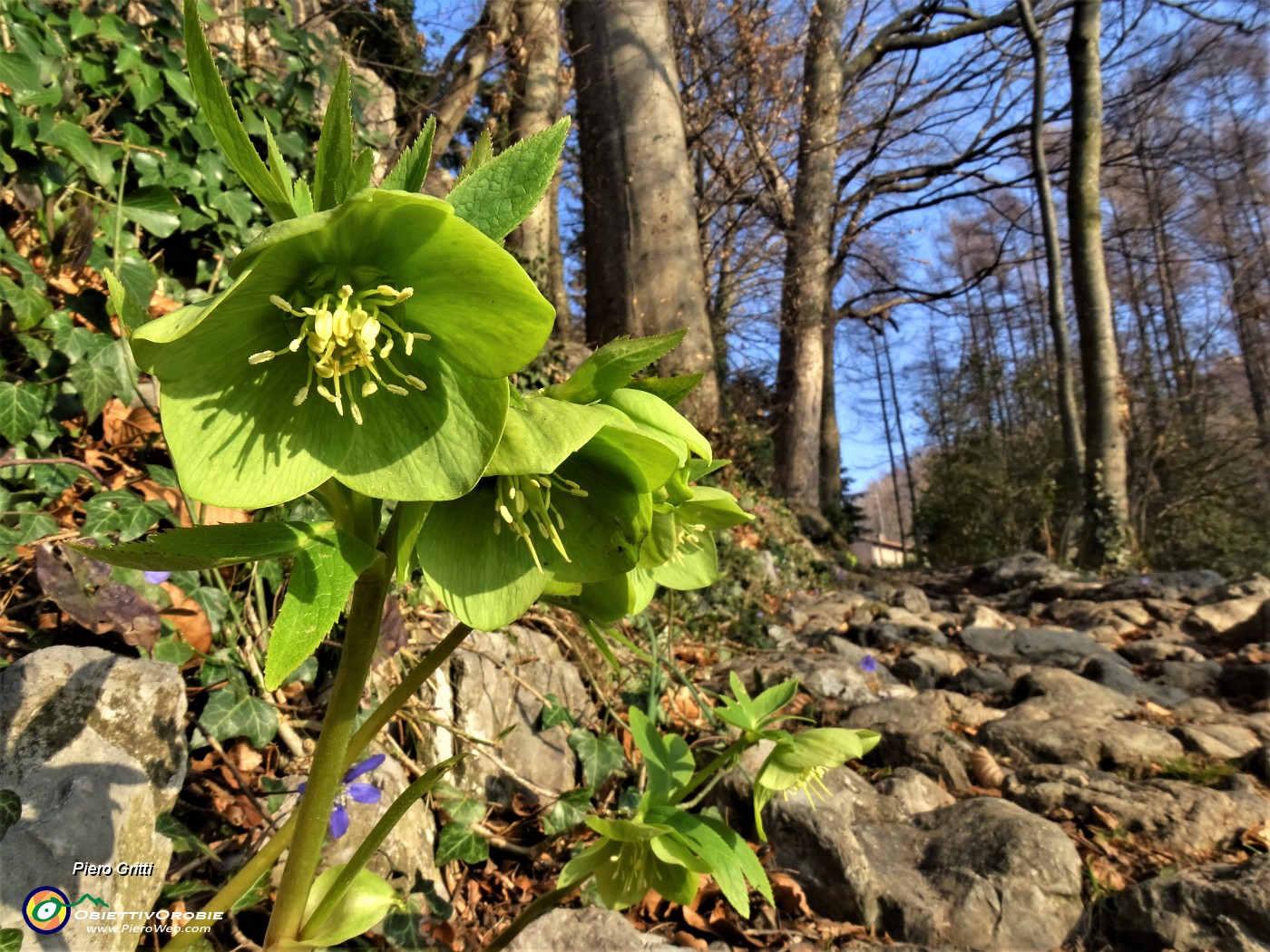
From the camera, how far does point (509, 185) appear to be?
0.50 metres

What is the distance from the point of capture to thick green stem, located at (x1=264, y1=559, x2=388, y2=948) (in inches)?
21.0

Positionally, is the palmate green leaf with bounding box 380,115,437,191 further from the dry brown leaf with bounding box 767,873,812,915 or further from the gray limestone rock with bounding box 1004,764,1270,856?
the gray limestone rock with bounding box 1004,764,1270,856

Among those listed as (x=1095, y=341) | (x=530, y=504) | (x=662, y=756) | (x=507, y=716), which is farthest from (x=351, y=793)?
(x=1095, y=341)

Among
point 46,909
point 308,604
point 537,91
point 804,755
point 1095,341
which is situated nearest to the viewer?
point 308,604

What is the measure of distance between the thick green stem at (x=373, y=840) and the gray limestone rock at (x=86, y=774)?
451mm

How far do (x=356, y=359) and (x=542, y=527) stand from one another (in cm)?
19

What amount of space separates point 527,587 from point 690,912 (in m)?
1.24

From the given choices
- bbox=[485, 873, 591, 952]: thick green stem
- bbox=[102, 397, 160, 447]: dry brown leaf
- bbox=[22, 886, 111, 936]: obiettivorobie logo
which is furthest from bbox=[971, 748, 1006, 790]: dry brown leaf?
bbox=[102, 397, 160, 447]: dry brown leaf

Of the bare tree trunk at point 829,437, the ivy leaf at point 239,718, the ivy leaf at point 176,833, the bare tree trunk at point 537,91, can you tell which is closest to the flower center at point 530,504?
the ivy leaf at point 176,833

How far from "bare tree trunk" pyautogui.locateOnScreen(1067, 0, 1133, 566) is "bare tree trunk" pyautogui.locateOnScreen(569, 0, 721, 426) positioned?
168 inches

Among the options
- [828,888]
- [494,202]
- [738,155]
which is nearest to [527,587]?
[494,202]

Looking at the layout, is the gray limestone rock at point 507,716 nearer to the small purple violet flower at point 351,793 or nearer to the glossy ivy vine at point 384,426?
the small purple violet flower at point 351,793

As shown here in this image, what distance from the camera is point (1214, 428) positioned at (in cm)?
1261

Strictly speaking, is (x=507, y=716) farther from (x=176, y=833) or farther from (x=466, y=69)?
(x=466, y=69)
